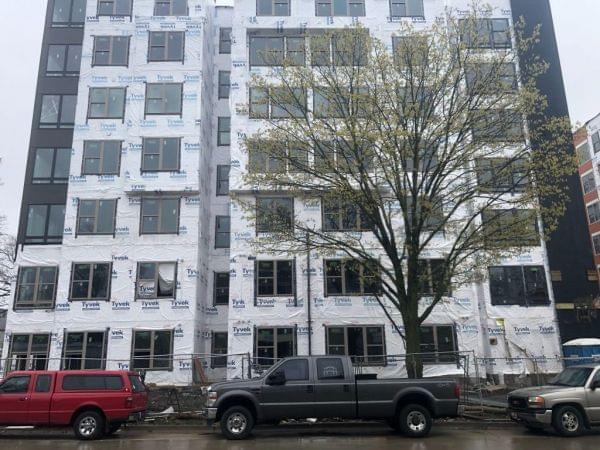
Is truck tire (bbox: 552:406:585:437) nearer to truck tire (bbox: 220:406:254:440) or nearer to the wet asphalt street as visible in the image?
the wet asphalt street

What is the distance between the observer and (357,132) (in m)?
17.2

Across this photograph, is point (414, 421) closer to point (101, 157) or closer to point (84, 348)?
point (84, 348)

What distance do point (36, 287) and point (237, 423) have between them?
1685 cm

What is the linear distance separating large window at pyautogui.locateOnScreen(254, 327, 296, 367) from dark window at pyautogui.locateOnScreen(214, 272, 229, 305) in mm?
3899

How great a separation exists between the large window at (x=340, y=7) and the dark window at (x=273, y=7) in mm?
1749

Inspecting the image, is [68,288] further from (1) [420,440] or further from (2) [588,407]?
(2) [588,407]

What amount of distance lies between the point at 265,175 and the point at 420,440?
33.0ft

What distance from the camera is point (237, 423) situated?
12711 millimetres

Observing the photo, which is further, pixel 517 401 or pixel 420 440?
pixel 517 401

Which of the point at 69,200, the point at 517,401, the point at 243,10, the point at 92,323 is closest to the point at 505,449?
the point at 517,401

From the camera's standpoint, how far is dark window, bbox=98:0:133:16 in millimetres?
28953

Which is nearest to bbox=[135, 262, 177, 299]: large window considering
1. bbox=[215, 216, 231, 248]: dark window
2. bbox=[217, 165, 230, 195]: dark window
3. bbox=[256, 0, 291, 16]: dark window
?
bbox=[215, 216, 231, 248]: dark window

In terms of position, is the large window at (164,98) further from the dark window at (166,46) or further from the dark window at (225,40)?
the dark window at (225,40)

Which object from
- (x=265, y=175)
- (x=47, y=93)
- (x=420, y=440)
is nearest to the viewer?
(x=420, y=440)
